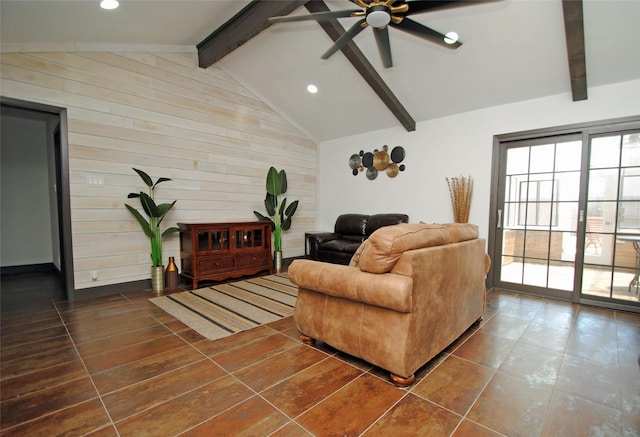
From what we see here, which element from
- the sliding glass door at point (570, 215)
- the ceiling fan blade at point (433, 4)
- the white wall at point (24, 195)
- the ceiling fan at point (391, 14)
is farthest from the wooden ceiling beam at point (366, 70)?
the white wall at point (24, 195)

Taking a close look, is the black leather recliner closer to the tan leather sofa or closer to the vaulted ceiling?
the vaulted ceiling

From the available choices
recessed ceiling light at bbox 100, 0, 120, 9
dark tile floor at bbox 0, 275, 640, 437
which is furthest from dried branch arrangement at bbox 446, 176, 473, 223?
recessed ceiling light at bbox 100, 0, 120, 9

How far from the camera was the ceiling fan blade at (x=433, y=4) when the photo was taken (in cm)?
215

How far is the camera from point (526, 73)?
3439 millimetres

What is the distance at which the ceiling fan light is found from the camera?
7.36 feet

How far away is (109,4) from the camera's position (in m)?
2.79

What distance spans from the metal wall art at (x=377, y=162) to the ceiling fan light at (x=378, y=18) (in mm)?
2885

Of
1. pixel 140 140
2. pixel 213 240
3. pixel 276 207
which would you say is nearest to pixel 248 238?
pixel 213 240

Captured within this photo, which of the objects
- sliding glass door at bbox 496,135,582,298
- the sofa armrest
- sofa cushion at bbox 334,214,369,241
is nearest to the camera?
the sofa armrest

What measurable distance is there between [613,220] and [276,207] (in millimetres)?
4646

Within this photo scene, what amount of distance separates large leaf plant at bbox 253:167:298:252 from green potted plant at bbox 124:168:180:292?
1556 mm

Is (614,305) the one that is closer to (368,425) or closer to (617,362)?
(617,362)

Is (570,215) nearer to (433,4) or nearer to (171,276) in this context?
(433,4)

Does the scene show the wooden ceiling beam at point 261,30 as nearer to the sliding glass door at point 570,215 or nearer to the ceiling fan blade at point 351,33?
the ceiling fan blade at point 351,33
